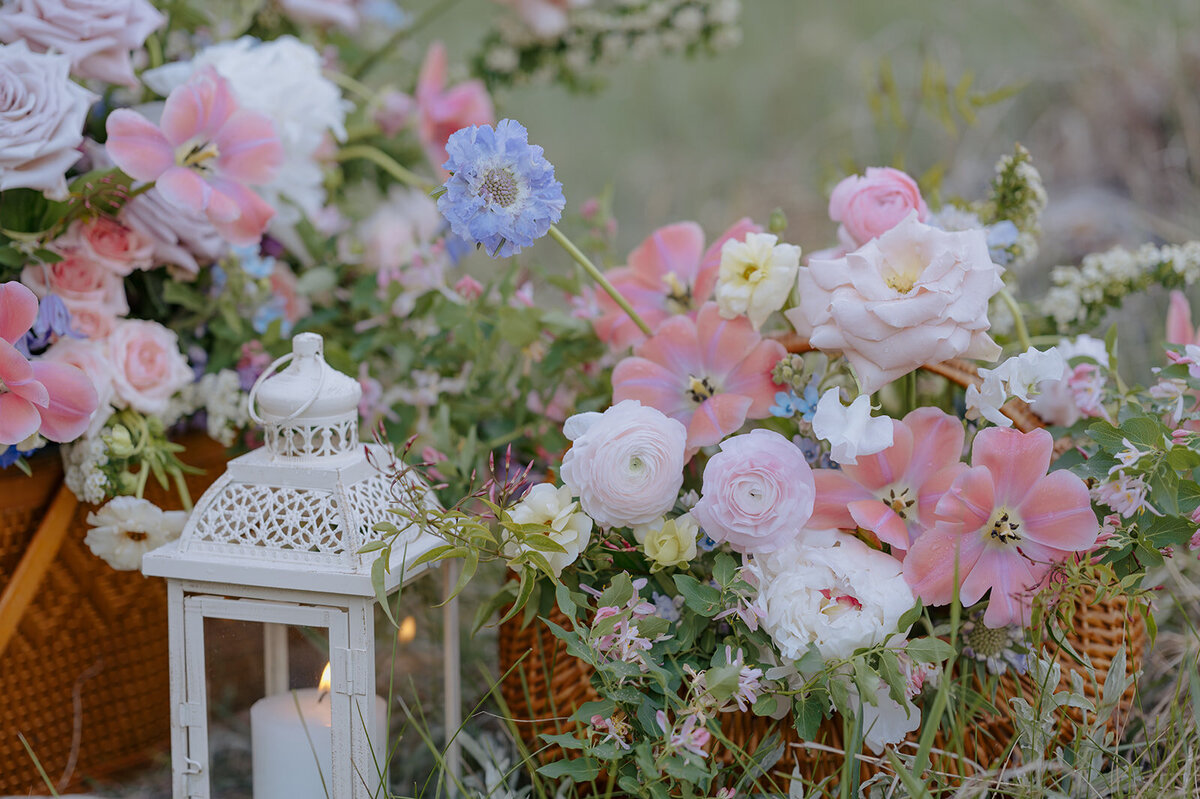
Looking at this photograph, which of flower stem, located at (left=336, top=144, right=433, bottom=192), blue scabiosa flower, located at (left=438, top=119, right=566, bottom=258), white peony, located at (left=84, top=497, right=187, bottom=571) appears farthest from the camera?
flower stem, located at (left=336, top=144, right=433, bottom=192)

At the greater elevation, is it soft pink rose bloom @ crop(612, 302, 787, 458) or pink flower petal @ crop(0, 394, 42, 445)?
soft pink rose bloom @ crop(612, 302, 787, 458)

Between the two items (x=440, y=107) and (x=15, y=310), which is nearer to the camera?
(x=15, y=310)

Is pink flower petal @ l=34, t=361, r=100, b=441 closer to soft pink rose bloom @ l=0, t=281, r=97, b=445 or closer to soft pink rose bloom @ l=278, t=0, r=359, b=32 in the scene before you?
soft pink rose bloom @ l=0, t=281, r=97, b=445

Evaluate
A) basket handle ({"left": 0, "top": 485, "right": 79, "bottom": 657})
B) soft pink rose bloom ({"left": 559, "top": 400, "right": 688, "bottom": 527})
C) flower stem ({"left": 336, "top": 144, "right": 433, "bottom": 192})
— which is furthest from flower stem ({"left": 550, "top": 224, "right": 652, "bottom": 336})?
basket handle ({"left": 0, "top": 485, "right": 79, "bottom": 657})

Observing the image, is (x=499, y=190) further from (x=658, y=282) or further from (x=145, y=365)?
(x=145, y=365)

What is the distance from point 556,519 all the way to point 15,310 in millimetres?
472

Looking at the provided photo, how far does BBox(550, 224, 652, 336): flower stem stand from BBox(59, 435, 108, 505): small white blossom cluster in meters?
0.50

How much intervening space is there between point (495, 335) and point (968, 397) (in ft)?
1.75

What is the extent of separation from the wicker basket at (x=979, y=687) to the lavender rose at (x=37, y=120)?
599mm

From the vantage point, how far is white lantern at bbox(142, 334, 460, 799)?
761 millimetres

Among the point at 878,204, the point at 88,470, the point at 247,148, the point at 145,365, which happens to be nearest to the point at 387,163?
the point at 247,148

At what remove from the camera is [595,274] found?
0.82 meters

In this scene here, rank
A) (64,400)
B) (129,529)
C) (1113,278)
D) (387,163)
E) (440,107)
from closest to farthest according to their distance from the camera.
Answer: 1. (64,400)
2. (129,529)
3. (1113,278)
4. (387,163)
5. (440,107)

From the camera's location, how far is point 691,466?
0.89 metres
